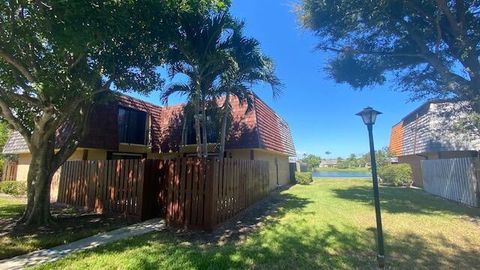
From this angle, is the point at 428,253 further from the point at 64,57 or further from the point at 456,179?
the point at 64,57

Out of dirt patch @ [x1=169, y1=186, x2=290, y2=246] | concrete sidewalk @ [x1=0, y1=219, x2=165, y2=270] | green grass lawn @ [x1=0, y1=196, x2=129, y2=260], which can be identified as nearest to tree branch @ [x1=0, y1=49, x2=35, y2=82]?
green grass lawn @ [x1=0, y1=196, x2=129, y2=260]

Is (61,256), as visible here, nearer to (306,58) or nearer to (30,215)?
(30,215)

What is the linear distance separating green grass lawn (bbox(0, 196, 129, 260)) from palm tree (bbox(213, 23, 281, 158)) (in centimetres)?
613

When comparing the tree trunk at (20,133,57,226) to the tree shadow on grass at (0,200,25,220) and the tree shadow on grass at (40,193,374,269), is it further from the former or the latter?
the tree shadow on grass at (40,193,374,269)

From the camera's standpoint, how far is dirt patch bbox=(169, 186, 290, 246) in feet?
22.2

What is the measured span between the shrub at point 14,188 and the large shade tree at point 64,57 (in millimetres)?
7581

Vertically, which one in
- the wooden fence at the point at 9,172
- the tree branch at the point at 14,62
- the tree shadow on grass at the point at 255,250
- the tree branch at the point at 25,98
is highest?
the tree branch at the point at 14,62

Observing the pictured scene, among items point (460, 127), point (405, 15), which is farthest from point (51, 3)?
point (460, 127)

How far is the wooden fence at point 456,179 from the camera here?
35.1 ft

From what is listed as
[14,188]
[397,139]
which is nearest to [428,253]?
[14,188]

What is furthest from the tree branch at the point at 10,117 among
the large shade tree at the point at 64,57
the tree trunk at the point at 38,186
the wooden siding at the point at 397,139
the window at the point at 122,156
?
the wooden siding at the point at 397,139

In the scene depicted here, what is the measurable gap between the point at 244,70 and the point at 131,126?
920cm

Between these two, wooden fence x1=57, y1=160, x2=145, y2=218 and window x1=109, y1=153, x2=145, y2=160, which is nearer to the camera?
wooden fence x1=57, y1=160, x2=145, y2=218

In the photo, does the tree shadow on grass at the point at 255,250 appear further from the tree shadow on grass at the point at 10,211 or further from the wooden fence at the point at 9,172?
the wooden fence at the point at 9,172
